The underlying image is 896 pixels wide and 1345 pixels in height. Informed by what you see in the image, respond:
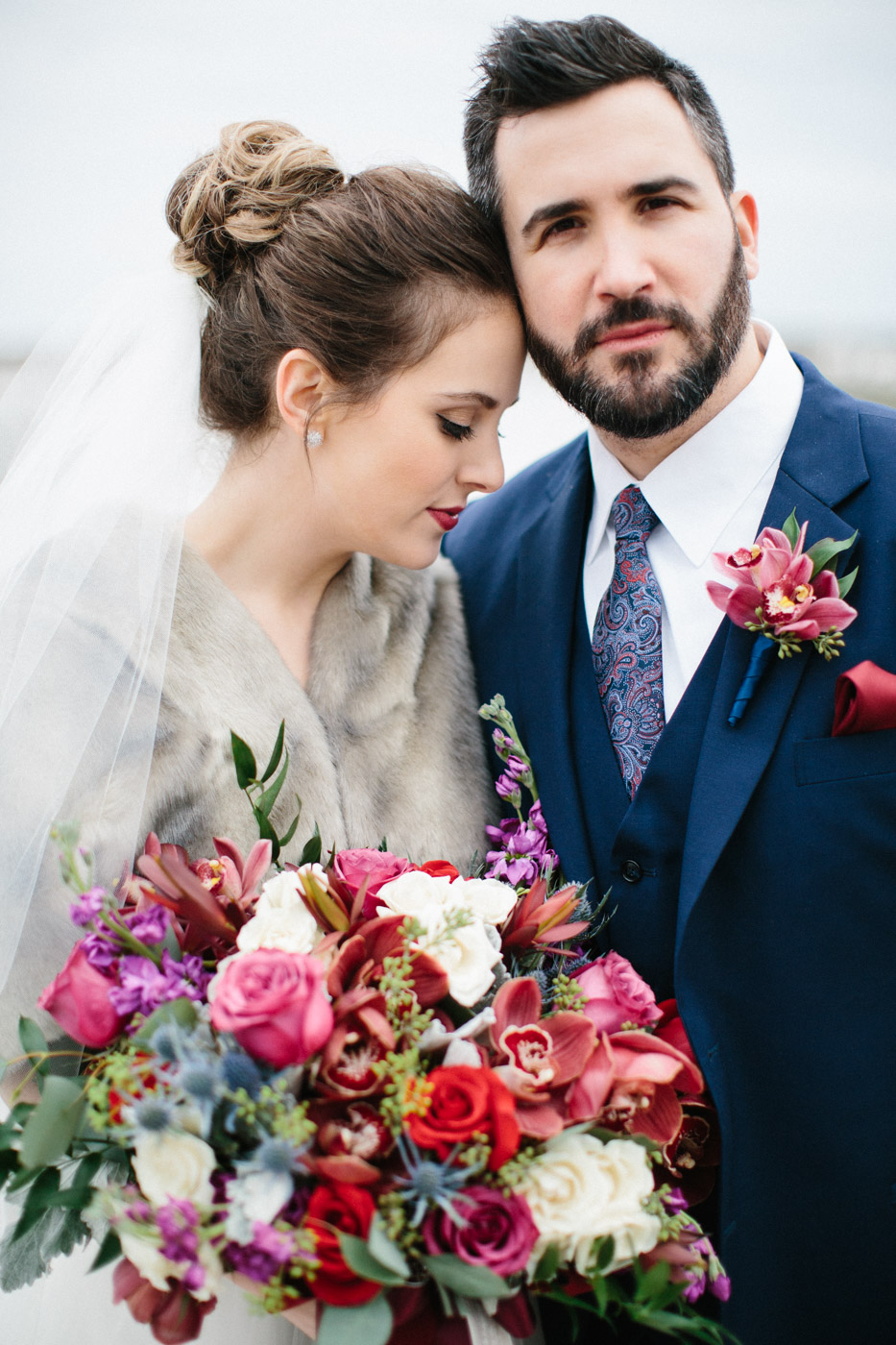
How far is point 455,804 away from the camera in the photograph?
2033 millimetres

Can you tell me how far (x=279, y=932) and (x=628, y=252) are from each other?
143cm

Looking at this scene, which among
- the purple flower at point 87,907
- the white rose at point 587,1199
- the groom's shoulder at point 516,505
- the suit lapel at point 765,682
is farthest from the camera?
the groom's shoulder at point 516,505

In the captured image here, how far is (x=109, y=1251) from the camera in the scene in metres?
1.17

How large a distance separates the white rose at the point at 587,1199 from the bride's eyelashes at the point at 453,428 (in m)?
1.36

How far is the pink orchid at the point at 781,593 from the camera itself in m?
1.62

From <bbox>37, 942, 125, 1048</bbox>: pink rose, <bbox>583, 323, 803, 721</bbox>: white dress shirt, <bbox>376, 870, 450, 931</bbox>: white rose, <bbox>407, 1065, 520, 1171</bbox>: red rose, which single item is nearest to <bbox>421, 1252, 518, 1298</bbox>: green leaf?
<bbox>407, 1065, 520, 1171</bbox>: red rose

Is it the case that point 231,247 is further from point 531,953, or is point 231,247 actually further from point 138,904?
point 531,953

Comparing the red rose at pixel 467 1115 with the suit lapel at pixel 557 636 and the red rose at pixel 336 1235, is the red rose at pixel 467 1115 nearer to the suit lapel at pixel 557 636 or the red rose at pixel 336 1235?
the red rose at pixel 336 1235

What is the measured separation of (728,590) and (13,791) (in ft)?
4.25

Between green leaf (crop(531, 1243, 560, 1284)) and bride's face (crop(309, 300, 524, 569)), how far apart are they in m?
1.37

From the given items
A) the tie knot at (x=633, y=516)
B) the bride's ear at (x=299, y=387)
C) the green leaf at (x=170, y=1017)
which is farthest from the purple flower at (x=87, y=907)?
the tie knot at (x=633, y=516)

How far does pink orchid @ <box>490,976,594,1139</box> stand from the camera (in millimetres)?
1195

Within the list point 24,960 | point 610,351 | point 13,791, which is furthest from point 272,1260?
point 610,351

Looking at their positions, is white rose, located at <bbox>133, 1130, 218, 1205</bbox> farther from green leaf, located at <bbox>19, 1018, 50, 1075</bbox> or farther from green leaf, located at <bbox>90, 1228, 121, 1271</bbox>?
green leaf, located at <bbox>19, 1018, 50, 1075</bbox>
